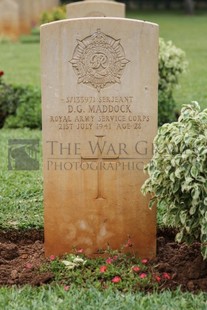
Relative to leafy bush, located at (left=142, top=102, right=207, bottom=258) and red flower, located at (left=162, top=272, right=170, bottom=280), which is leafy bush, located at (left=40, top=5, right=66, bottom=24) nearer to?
leafy bush, located at (left=142, top=102, right=207, bottom=258)

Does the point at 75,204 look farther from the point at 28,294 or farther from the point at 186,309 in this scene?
the point at 186,309

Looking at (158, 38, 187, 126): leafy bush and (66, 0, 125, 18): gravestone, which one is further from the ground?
(66, 0, 125, 18): gravestone

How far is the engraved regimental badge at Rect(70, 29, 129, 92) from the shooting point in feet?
14.4

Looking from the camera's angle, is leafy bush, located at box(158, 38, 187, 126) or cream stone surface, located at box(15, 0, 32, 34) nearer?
leafy bush, located at box(158, 38, 187, 126)

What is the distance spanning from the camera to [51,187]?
4559 millimetres

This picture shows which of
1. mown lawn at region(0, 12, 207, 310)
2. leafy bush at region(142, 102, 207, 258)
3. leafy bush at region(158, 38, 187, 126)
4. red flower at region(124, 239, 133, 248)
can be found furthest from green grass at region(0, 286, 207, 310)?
leafy bush at region(158, 38, 187, 126)

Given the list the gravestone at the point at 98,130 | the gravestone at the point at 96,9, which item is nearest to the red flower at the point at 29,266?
the gravestone at the point at 98,130

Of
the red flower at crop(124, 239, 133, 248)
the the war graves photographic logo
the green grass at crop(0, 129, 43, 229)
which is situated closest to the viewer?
the red flower at crop(124, 239, 133, 248)

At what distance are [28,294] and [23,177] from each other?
2655 mm

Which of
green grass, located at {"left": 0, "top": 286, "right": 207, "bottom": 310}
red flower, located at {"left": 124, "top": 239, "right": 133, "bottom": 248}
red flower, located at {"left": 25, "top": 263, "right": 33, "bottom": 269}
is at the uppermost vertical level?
red flower, located at {"left": 124, "top": 239, "right": 133, "bottom": 248}

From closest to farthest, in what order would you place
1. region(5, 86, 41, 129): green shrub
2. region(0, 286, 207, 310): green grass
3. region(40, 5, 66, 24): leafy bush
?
region(0, 286, 207, 310): green grass
region(5, 86, 41, 129): green shrub
region(40, 5, 66, 24): leafy bush

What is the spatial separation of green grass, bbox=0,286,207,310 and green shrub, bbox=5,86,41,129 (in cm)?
590

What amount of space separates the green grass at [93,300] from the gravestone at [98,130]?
646 mm

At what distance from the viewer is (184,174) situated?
400 centimetres
